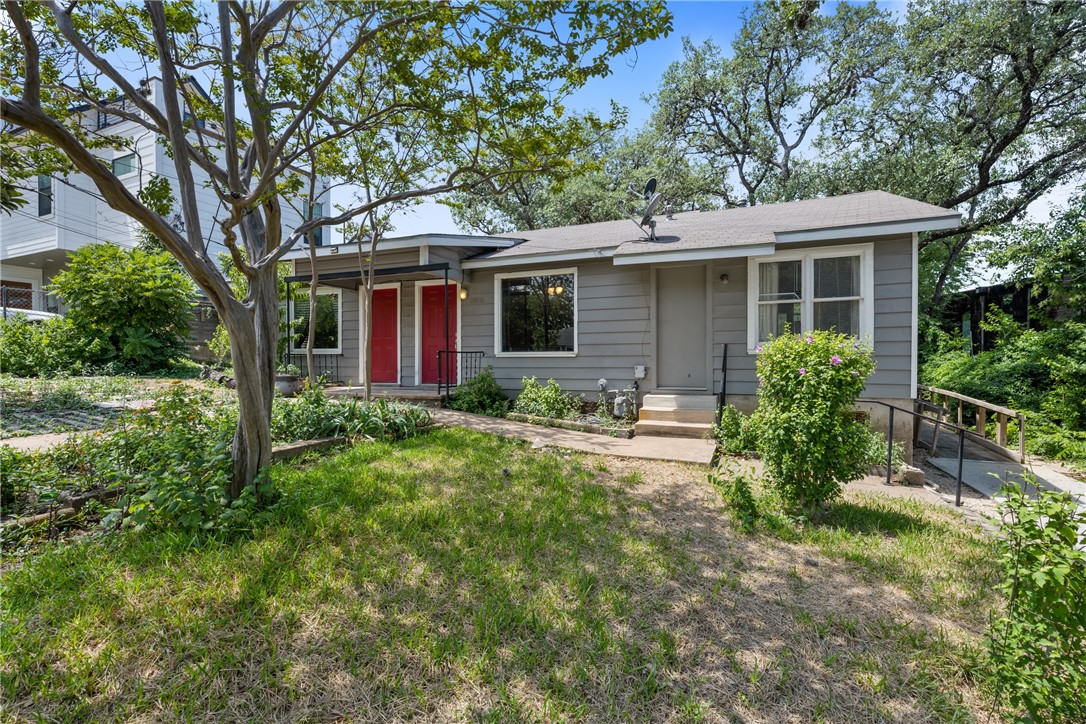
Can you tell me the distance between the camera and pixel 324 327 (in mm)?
10867

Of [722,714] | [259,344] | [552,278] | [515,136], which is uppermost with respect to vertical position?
[515,136]

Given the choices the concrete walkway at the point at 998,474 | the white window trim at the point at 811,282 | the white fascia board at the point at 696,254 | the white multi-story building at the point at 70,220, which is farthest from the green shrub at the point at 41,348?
the concrete walkway at the point at 998,474

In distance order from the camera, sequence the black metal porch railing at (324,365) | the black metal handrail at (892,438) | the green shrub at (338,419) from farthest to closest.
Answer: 1. the black metal porch railing at (324,365)
2. the green shrub at (338,419)
3. the black metal handrail at (892,438)

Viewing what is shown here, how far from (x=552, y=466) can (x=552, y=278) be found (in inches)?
181

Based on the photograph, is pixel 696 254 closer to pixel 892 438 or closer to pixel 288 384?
pixel 892 438

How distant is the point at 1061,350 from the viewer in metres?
7.67

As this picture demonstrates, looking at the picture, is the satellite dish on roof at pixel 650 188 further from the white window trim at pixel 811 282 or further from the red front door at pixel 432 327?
the red front door at pixel 432 327

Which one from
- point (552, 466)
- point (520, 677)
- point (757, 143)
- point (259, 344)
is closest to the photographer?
point (520, 677)

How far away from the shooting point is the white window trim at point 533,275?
830cm

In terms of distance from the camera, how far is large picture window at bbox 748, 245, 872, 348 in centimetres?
652

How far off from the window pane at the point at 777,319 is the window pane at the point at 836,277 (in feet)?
1.23

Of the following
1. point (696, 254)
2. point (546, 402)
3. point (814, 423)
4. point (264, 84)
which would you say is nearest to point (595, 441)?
point (546, 402)

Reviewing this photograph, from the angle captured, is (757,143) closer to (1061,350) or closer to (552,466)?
(1061,350)

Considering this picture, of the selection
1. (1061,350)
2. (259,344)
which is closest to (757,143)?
(1061,350)
